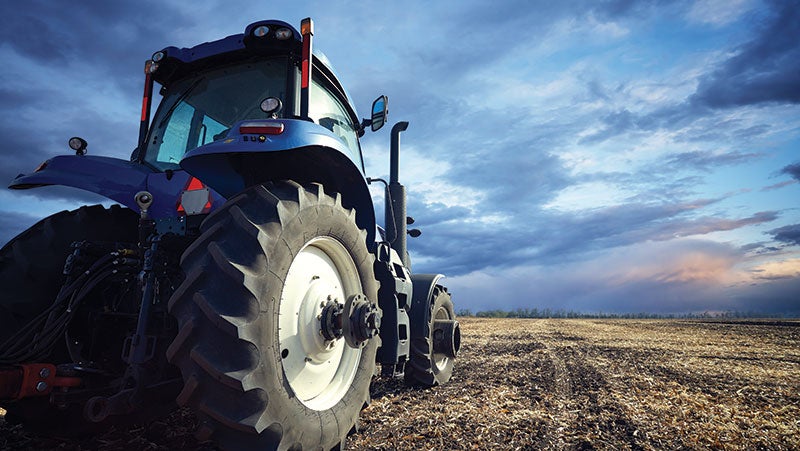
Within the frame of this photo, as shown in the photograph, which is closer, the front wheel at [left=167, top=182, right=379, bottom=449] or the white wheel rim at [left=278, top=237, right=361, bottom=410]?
the front wheel at [left=167, top=182, right=379, bottom=449]

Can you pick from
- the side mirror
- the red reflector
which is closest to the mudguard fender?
the red reflector

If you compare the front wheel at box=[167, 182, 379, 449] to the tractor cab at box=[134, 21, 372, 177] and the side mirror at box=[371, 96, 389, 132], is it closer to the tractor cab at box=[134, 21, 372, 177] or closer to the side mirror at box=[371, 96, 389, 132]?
the tractor cab at box=[134, 21, 372, 177]

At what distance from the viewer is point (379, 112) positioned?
177 inches

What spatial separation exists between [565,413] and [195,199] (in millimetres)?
3365

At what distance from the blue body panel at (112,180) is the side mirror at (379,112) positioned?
2085mm

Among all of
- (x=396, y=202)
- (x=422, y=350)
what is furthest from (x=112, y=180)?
(x=422, y=350)

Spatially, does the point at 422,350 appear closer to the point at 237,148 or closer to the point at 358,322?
the point at 358,322

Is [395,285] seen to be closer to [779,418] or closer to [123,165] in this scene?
[123,165]

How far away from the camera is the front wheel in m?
1.95

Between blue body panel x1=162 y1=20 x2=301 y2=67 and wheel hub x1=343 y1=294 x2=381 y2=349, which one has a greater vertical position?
blue body panel x1=162 y1=20 x2=301 y2=67

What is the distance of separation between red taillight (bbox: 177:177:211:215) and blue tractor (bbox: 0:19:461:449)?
13 mm

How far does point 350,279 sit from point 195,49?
2223mm

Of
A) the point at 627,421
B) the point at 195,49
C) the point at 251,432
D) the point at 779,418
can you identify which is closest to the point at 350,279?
the point at 251,432

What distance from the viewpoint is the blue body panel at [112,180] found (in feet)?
9.54
